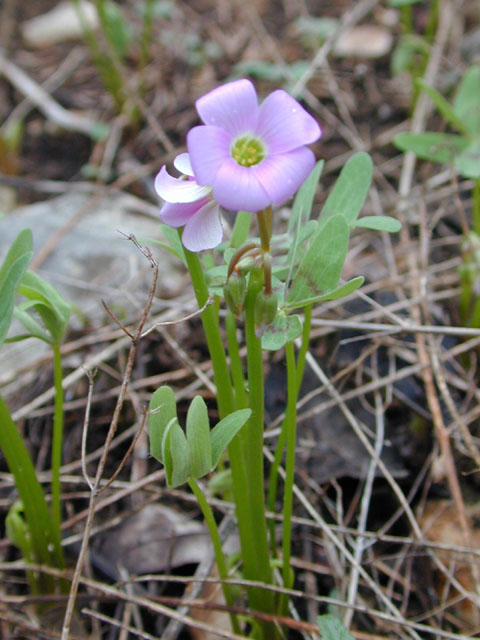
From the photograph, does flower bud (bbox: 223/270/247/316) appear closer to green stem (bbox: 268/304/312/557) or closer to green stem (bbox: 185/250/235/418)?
green stem (bbox: 185/250/235/418)

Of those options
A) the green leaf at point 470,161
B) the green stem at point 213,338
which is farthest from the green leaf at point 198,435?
the green leaf at point 470,161

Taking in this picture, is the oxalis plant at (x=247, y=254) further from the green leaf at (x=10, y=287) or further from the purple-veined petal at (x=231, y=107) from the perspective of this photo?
the green leaf at (x=10, y=287)

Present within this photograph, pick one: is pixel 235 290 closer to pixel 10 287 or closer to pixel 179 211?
pixel 179 211

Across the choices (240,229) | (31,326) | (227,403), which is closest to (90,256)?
(31,326)

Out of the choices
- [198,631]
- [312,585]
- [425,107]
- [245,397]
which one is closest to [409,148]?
[425,107]

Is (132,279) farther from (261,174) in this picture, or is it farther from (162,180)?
(261,174)
